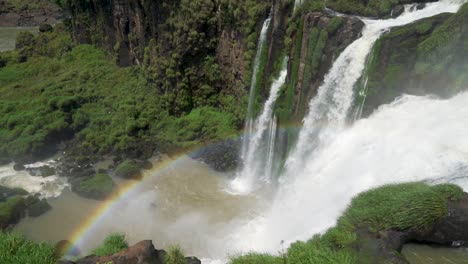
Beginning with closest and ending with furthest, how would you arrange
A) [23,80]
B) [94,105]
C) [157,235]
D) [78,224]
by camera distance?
[157,235]
[78,224]
[94,105]
[23,80]

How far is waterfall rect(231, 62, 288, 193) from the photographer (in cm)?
2108

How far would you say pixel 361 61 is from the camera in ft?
52.0

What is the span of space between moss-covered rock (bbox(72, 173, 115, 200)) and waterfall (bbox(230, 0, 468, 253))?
873cm

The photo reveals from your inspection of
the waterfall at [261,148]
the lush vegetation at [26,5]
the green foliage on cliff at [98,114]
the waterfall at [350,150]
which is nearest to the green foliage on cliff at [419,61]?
the waterfall at [350,150]

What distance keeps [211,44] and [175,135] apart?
22.3 feet

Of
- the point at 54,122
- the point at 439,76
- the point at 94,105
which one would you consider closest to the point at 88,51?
the point at 94,105

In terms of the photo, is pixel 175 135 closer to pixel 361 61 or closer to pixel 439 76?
pixel 361 61

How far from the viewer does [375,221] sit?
992cm

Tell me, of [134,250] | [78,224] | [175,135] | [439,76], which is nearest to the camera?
[134,250]

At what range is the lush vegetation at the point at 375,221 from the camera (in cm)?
908

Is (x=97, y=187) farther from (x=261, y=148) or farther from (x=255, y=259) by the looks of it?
(x=255, y=259)

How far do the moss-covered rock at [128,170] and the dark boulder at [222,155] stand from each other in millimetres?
3554

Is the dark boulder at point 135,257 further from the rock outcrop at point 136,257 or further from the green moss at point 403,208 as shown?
the green moss at point 403,208

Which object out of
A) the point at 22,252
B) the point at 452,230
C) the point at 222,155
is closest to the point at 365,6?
the point at 222,155
